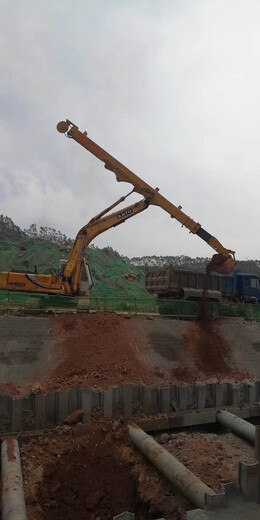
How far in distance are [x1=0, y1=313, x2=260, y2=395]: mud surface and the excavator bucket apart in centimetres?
249

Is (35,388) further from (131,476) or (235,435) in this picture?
(235,435)

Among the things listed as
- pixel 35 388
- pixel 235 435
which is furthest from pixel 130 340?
pixel 235 435

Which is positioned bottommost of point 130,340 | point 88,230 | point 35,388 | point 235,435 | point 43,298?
point 235,435

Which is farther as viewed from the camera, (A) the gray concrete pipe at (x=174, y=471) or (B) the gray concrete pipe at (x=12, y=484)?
(A) the gray concrete pipe at (x=174, y=471)

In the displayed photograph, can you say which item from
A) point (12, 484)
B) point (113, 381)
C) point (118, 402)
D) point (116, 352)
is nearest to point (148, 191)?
point (116, 352)

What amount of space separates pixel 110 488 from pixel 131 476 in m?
0.50

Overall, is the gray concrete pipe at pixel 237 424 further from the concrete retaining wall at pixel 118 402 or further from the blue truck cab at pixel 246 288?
the blue truck cab at pixel 246 288

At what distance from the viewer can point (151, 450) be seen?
8.67 m

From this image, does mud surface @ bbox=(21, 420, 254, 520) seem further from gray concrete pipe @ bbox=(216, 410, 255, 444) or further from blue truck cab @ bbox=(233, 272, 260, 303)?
blue truck cab @ bbox=(233, 272, 260, 303)

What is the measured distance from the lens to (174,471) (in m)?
7.71

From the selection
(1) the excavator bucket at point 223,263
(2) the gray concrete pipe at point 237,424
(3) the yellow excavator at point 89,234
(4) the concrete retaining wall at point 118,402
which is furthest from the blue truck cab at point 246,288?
(2) the gray concrete pipe at point 237,424

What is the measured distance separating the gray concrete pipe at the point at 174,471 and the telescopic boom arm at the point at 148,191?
11.0m

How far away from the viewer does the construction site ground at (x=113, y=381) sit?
8.51m

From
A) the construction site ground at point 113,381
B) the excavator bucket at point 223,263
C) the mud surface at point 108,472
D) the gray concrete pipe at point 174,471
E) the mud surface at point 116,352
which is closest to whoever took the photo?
the gray concrete pipe at point 174,471
